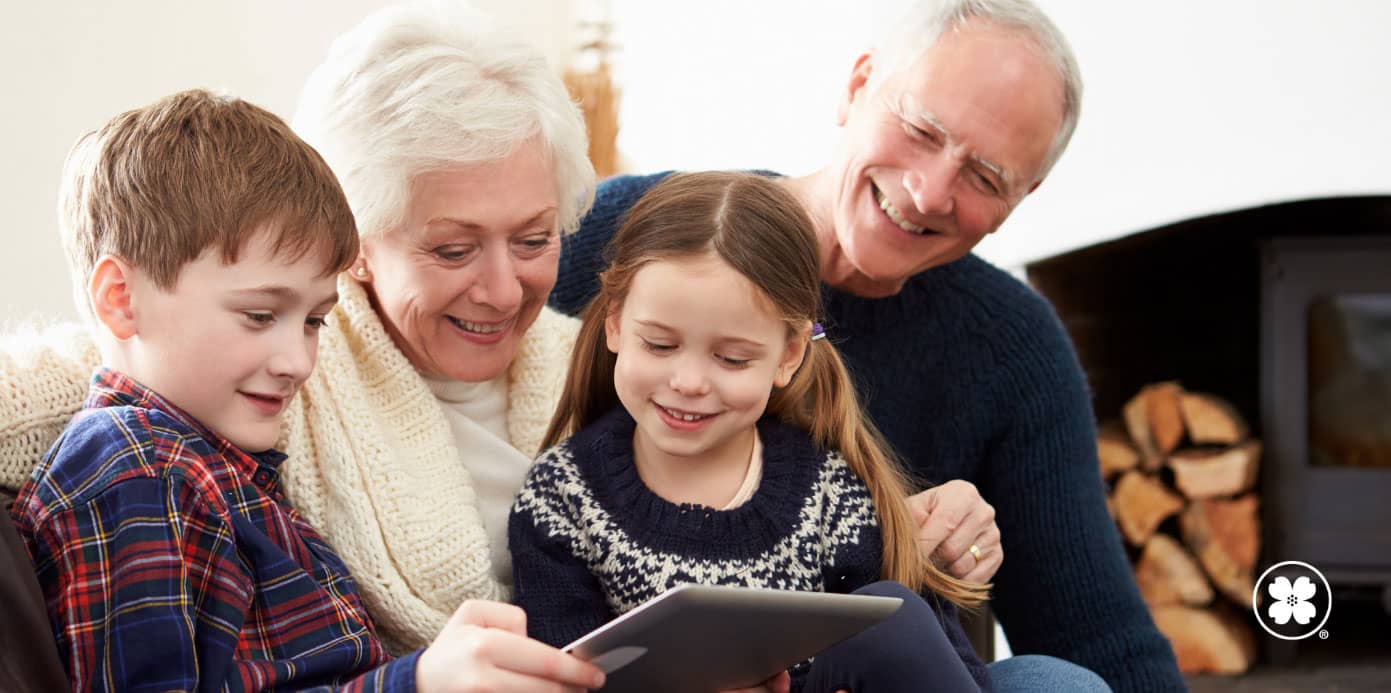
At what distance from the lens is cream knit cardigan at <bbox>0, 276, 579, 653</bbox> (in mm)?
1389

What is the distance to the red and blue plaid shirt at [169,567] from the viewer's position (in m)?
1.06

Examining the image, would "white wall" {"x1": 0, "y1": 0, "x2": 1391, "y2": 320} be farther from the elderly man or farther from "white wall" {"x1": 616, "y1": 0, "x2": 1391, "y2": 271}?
the elderly man

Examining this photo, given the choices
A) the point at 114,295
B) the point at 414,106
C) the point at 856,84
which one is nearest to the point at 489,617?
the point at 114,295

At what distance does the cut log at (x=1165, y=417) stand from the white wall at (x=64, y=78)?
2183 mm

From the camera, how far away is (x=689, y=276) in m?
1.30

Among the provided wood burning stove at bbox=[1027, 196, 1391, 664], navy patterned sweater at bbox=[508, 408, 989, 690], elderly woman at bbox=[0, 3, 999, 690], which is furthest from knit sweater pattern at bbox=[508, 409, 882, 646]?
wood burning stove at bbox=[1027, 196, 1391, 664]

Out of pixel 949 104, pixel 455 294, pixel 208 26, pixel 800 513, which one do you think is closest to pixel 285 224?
pixel 455 294

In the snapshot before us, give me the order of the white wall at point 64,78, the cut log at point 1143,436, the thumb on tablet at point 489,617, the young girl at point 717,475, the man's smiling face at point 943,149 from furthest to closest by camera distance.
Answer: the cut log at point 1143,436 < the white wall at point 64,78 < the man's smiling face at point 943,149 < the young girl at point 717,475 < the thumb on tablet at point 489,617

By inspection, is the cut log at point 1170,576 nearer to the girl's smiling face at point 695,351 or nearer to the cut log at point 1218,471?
the cut log at point 1218,471

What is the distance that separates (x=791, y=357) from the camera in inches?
55.0

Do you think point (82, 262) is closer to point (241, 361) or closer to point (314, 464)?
point (241, 361)

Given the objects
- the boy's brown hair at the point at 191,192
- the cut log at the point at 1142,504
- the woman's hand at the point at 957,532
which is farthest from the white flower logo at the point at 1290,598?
the boy's brown hair at the point at 191,192

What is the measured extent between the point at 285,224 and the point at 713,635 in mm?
511

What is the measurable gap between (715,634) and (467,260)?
577 millimetres
